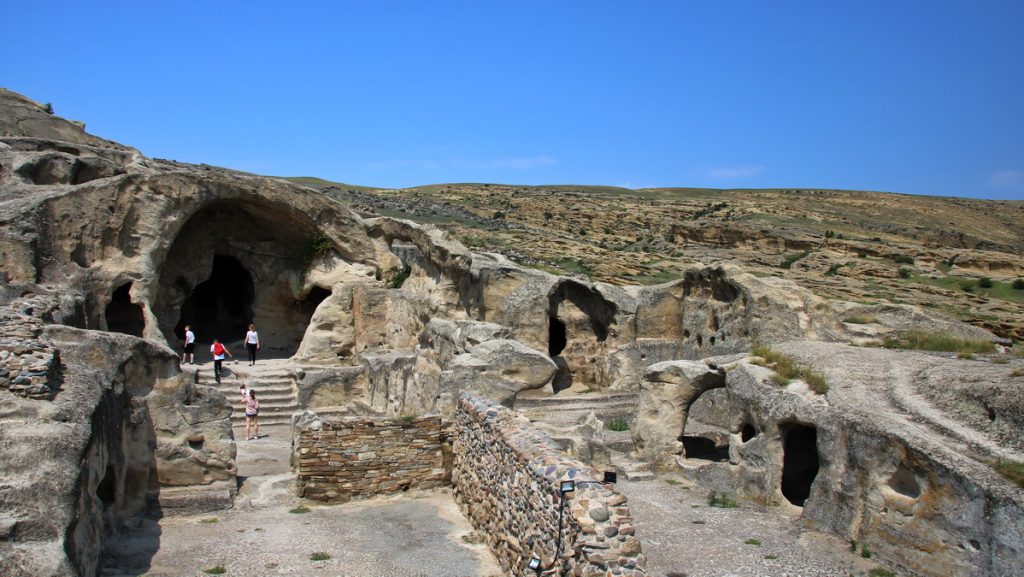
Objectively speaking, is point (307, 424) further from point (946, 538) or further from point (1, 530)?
point (946, 538)

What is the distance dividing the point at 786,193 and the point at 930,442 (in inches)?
2357

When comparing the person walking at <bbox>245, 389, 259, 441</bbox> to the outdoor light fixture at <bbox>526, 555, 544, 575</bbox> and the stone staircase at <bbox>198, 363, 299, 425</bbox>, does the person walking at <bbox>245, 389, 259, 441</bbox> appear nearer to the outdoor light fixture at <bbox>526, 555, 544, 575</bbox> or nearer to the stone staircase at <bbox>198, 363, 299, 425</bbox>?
the stone staircase at <bbox>198, 363, 299, 425</bbox>

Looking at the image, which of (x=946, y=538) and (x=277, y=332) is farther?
(x=277, y=332)

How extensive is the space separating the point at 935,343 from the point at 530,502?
332 inches

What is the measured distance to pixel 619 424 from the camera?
15328 mm

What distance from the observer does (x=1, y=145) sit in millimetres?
21953

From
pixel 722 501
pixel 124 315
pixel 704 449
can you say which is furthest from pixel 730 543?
pixel 124 315

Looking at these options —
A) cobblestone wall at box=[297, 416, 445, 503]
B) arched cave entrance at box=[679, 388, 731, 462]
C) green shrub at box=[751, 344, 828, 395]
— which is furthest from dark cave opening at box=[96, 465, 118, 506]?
green shrub at box=[751, 344, 828, 395]

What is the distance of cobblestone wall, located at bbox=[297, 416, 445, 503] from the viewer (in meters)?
10.2

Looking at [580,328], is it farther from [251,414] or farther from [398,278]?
[251,414]

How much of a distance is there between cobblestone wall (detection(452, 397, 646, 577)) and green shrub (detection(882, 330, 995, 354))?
7.29m

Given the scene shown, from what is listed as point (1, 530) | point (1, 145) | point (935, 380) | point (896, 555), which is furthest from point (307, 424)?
point (1, 145)

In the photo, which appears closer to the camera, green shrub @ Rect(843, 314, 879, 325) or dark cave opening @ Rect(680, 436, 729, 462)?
dark cave opening @ Rect(680, 436, 729, 462)

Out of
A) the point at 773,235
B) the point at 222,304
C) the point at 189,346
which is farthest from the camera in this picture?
the point at 773,235
